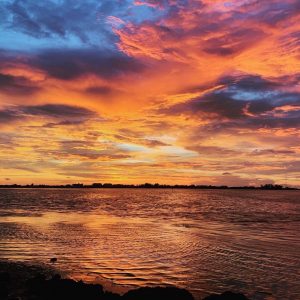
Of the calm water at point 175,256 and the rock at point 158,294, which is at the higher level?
the rock at point 158,294

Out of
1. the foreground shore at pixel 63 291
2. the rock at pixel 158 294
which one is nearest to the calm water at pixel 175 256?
the rock at pixel 158 294

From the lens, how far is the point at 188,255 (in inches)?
1083

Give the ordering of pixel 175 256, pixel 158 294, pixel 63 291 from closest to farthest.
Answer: pixel 158 294 < pixel 63 291 < pixel 175 256

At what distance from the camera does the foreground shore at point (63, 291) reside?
15352mm

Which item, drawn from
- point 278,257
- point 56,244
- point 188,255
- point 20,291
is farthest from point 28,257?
point 278,257

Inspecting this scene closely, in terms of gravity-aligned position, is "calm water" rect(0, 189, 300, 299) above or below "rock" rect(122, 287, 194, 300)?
below

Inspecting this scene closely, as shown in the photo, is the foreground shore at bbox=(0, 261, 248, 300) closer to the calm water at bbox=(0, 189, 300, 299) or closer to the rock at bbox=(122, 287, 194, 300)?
the rock at bbox=(122, 287, 194, 300)

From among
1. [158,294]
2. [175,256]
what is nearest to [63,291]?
[158,294]

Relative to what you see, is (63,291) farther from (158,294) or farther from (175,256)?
(175,256)

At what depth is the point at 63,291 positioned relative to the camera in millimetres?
16547

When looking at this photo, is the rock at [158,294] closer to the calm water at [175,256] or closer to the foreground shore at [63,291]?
the foreground shore at [63,291]

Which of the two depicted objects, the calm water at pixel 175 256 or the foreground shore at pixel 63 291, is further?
the calm water at pixel 175 256

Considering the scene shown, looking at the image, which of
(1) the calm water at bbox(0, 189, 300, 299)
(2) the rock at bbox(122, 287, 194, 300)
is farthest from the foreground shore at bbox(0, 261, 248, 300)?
(1) the calm water at bbox(0, 189, 300, 299)

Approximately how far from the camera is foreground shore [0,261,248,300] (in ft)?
50.4
